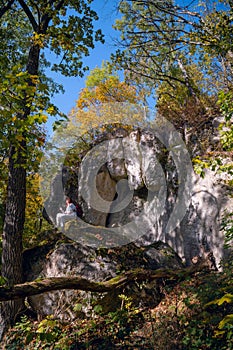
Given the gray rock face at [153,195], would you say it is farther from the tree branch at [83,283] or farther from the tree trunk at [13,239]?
the tree trunk at [13,239]

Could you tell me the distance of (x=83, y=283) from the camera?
412 cm

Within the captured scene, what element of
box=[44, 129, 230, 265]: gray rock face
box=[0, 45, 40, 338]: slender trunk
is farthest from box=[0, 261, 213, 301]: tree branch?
box=[0, 45, 40, 338]: slender trunk

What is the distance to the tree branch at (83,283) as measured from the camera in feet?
10.7

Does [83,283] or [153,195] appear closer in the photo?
[83,283]

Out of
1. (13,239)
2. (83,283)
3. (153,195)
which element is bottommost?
(83,283)

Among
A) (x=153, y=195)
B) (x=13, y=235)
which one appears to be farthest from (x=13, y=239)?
(x=153, y=195)

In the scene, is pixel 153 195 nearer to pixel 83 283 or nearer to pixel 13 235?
pixel 13 235

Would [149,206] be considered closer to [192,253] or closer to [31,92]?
[192,253]

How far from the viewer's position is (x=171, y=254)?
7098 millimetres

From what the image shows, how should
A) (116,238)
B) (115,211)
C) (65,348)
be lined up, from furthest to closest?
(115,211) < (116,238) < (65,348)

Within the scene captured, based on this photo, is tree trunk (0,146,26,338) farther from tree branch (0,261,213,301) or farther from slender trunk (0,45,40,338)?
tree branch (0,261,213,301)

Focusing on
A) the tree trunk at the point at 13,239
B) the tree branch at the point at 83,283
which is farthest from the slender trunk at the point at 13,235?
the tree branch at the point at 83,283

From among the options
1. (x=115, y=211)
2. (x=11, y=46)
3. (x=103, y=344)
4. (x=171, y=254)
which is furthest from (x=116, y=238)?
(x=11, y=46)

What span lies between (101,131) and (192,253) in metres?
7.23
